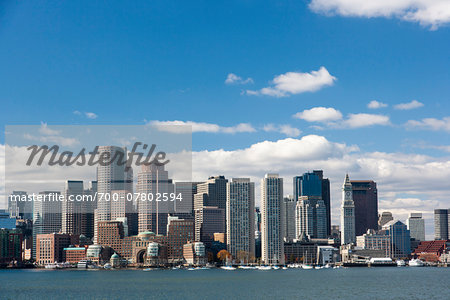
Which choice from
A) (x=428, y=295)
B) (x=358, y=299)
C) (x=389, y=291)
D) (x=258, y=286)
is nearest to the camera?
(x=358, y=299)

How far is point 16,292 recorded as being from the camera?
125438 mm

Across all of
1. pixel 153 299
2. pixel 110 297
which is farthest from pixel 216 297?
pixel 110 297

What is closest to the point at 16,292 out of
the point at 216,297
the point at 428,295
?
the point at 216,297

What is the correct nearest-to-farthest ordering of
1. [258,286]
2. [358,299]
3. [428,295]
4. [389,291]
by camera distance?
[358,299] → [428,295] → [389,291] → [258,286]

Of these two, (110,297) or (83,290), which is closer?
(110,297)

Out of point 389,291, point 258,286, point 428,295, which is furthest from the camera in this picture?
point 258,286

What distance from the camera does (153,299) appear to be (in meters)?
108

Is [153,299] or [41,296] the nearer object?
[153,299]

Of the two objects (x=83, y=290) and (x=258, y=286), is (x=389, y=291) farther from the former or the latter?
(x=83, y=290)

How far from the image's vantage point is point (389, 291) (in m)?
122

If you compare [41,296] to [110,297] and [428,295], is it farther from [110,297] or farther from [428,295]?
[428,295]

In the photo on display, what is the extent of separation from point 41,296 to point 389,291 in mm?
61311

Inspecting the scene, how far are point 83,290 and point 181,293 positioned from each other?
2214cm

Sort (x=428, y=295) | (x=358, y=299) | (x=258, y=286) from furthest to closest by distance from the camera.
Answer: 1. (x=258, y=286)
2. (x=428, y=295)
3. (x=358, y=299)
